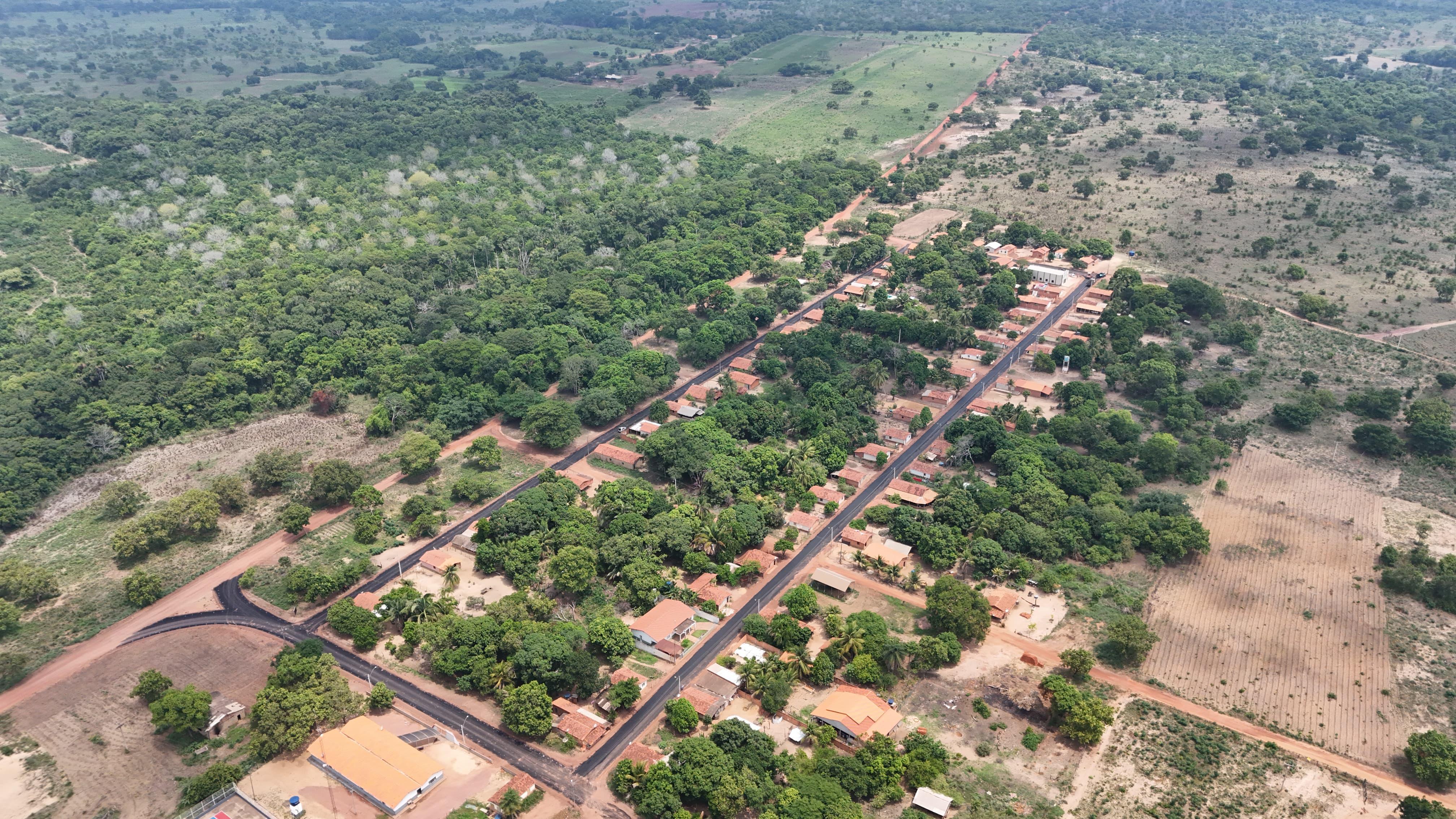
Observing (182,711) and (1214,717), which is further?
(1214,717)

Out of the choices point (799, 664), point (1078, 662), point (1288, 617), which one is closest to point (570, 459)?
point (799, 664)

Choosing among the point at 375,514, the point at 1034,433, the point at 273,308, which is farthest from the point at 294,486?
the point at 1034,433

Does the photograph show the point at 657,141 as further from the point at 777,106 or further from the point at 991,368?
the point at 991,368

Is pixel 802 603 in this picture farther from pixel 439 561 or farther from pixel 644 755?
pixel 439 561

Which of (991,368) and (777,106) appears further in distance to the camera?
(777,106)

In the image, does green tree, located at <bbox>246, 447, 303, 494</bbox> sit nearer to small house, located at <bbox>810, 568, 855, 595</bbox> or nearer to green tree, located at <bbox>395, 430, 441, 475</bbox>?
green tree, located at <bbox>395, 430, 441, 475</bbox>

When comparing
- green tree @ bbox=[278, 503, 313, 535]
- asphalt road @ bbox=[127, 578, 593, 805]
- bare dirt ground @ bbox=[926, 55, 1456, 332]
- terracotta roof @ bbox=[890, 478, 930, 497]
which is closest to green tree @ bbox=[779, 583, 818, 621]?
terracotta roof @ bbox=[890, 478, 930, 497]

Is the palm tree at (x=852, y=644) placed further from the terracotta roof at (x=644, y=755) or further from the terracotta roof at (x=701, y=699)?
the terracotta roof at (x=644, y=755)
